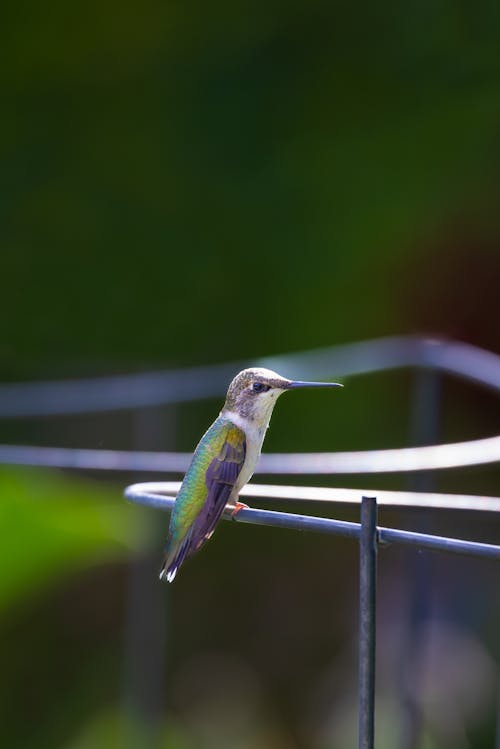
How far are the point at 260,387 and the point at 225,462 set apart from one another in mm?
115

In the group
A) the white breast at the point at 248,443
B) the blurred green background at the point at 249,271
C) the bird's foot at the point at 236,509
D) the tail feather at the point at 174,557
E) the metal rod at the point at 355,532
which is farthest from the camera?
the blurred green background at the point at 249,271

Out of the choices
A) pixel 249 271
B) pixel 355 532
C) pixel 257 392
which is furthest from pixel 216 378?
pixel 355 532

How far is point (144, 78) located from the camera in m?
4.06

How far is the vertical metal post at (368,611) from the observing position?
74 cm

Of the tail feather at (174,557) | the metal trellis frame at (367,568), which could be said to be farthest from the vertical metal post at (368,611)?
the tail feather at (174,557)

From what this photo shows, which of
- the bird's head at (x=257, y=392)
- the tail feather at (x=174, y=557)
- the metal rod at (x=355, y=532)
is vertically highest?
the bird's head at (x=257, y=392)

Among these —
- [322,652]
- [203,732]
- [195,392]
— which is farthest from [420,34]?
[203,732]

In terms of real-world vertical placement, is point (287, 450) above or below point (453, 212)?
below

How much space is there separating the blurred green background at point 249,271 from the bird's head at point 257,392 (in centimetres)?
119

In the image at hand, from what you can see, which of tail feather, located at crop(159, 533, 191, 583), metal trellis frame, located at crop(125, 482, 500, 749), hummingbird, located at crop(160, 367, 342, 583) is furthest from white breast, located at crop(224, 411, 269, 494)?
metal trellis frame, located at crop(125, 482, 500, 749)

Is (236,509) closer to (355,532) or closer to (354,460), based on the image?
(354,460)

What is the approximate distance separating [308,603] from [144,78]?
2078 mm

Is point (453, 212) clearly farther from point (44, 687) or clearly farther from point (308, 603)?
point (44, 687)

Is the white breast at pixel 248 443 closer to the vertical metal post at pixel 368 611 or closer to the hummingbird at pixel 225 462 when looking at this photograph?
the hummingbird at pixel 225 462
